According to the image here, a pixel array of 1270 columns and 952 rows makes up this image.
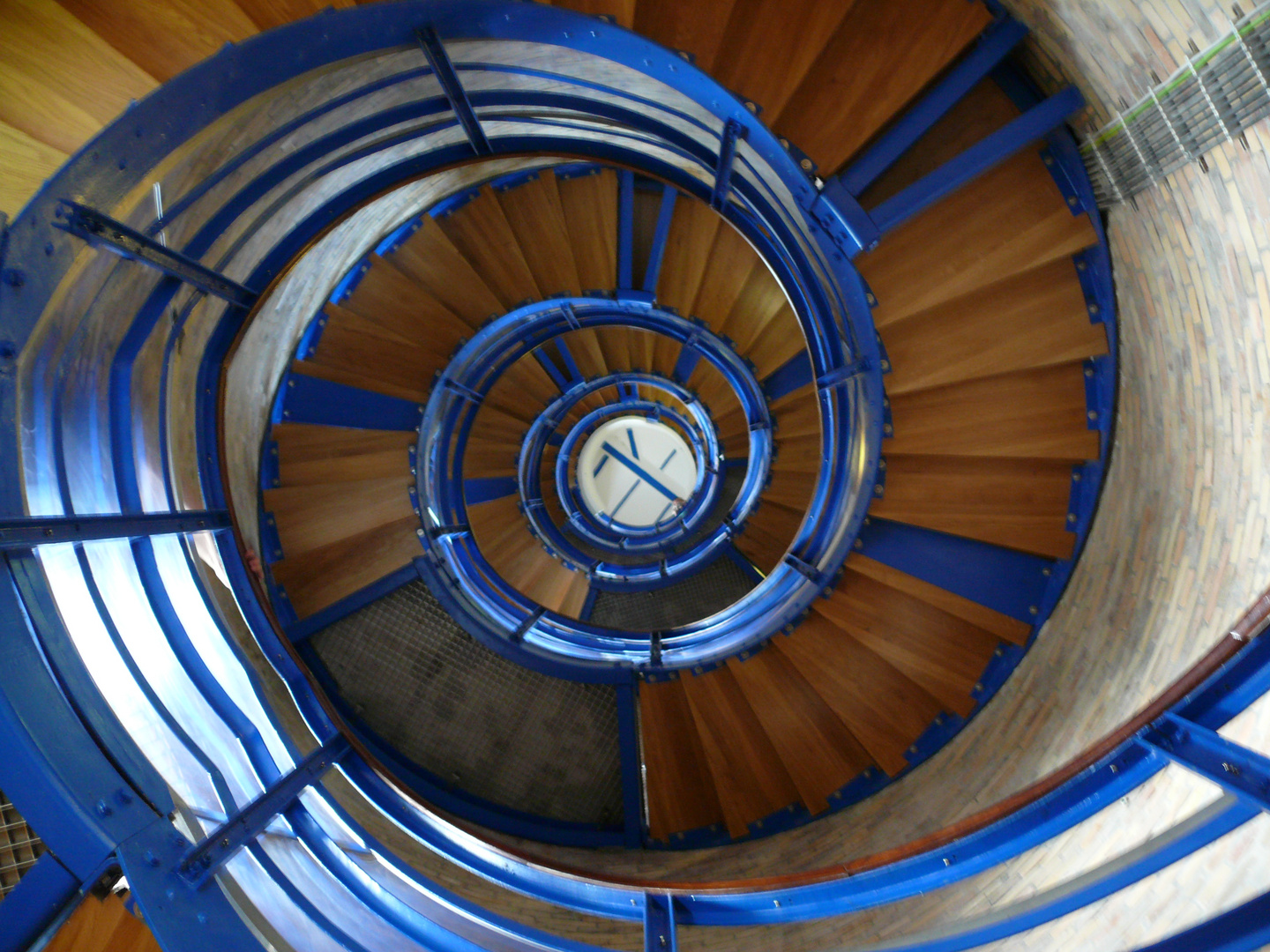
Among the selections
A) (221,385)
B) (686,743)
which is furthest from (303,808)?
(686,743)

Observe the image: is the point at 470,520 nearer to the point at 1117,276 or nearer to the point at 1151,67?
the point at 1117,276

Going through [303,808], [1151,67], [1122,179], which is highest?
[1151,67]

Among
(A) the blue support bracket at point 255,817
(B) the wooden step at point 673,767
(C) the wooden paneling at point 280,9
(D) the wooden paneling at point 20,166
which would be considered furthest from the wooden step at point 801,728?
(D) the wooden paneling at point 20,166

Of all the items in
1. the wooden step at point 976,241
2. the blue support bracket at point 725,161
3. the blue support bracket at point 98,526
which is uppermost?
the blue support bracket at point 725,161

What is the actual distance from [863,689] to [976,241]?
11.2ft

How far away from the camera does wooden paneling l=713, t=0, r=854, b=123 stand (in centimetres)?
357

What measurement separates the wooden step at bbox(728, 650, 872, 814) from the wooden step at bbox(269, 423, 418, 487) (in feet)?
12.1

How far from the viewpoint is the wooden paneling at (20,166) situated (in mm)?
2570

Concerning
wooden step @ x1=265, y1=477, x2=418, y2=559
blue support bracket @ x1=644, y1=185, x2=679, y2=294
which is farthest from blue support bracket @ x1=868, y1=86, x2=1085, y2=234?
wooden step @ x1=265, y1=477, x2=418, y2=559

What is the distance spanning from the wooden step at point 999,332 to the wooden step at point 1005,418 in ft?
0.47

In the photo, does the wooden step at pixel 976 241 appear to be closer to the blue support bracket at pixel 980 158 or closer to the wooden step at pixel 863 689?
the blue support bracket at pixel 980 158

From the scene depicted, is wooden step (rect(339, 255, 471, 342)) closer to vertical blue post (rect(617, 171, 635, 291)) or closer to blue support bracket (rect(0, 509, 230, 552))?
vertical blue post (rect(617, 171, 635, 291))

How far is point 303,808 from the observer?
4090mm

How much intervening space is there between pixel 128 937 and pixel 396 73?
4306mm
